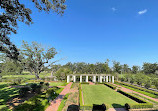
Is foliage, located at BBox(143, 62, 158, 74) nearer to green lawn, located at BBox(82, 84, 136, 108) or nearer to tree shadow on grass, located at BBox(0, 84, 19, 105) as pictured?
green lawn, located at BBox(82, 84, 136, 108)

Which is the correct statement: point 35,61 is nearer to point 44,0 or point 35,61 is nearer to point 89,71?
point 44,0

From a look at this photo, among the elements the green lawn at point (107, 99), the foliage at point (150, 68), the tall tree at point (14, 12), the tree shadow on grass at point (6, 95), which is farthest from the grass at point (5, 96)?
the foliage at point (150, 68)

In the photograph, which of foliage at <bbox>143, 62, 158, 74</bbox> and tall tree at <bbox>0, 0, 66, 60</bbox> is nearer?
tall tree at <bbox>0, 0, 66, 60</bbox>

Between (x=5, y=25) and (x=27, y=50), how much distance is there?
22827mm

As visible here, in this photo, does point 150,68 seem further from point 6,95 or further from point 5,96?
point 5,96

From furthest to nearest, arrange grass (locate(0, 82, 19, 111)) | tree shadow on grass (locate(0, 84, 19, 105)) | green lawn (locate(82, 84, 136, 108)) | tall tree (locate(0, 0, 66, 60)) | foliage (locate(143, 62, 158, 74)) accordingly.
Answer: foliage (locate(143, 62, 158, 74))
green lawn (locate(82, 84, 136, 108))
tree shadow on grass (locate(0, 84, 19, 105))
grass (locate(0, 82, 19, 111))
tall tree (locate(0, 0, 66, 60))

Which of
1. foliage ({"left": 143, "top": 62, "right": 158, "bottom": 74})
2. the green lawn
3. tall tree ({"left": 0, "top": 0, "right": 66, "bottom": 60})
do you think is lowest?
the green lawn

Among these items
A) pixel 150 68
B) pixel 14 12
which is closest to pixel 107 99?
pixel 14 12

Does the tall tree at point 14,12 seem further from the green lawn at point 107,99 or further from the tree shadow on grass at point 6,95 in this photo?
the green lawn at point 107,99

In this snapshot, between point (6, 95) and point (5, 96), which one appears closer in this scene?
point (5, 96)

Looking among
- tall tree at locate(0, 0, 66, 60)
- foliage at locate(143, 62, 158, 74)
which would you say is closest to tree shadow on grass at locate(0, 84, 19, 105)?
tall tree at locate(0, 0, 66, 60)

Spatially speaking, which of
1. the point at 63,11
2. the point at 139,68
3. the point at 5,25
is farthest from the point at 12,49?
the point at 139,68

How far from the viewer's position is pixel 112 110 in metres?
11.4

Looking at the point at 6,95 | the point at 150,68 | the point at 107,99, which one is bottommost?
the point at 107,99
